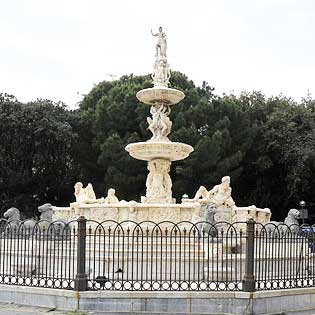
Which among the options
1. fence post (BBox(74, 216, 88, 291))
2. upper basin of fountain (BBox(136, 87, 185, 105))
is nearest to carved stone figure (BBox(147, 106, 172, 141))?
upper basin of fountain (BBox(136, 87, 185, 105))

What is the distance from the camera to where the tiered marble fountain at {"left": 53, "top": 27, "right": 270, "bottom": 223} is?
1984cm

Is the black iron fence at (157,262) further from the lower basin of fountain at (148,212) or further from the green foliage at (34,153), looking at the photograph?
the green foliage at (34,153)

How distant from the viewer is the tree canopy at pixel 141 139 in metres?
39.2

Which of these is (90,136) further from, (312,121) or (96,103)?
(312,121)

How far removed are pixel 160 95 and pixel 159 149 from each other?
6.81ft

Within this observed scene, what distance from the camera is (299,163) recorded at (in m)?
40.8

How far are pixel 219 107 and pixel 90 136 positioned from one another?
360 inches

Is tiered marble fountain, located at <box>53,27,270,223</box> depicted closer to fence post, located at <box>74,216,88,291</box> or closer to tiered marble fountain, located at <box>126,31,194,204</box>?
tiered marble fountain, located at <box>126,31,194,204</box>

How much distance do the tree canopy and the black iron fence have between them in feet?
75.9

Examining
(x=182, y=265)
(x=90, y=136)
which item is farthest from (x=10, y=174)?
(x=182, y=265)

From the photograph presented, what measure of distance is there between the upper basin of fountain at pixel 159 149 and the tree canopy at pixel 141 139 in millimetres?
15377

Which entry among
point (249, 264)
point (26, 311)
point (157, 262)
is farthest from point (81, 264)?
point (249, 264)

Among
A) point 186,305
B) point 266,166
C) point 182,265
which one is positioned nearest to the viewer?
point 186,305

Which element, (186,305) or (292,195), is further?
(292,195)
